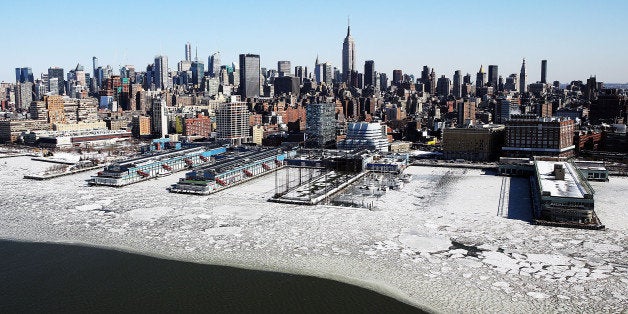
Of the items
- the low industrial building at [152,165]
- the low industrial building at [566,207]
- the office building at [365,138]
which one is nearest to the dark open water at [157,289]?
the low industrial building at [566,207]

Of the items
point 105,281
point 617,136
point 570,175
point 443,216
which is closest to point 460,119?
point 617,136

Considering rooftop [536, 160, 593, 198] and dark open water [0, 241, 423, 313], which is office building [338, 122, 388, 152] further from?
dark open water [0, 241, 423, 313]

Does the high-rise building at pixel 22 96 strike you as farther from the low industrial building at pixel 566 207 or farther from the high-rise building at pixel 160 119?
the low industrial building at pixel 566 207

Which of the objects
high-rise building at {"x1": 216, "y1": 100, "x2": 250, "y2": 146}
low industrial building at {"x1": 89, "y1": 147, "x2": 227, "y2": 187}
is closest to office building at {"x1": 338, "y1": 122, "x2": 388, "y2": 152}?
low industrial building at {"x1": 89, "y1": 147, "x2": 227, "y2": 187}

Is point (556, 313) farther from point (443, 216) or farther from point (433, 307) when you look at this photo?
point (443, 216)

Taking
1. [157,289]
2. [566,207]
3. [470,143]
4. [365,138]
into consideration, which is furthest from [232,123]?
[157,289]
